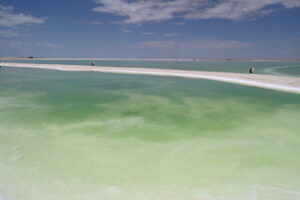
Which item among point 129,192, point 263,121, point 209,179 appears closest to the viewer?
point 129,192

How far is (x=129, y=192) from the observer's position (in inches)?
175

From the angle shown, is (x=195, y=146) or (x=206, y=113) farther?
(x=206, y=113)

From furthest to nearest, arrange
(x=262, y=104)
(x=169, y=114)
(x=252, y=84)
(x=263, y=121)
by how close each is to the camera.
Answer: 1. (x=252, y=84)
2. (x=262, y=104)
3. (x=169, y=114)
4. (x=263, y=121)

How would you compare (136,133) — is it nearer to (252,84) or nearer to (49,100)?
(49,100)

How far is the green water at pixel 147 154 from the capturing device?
14.7 ft

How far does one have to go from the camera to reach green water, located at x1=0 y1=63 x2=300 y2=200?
4492mm

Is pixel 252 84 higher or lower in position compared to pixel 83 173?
higher

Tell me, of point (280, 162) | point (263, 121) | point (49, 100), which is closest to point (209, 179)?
point (280, 162)

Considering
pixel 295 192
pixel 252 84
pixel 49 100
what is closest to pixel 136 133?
pixel 295 192

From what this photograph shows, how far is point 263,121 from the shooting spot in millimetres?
9711

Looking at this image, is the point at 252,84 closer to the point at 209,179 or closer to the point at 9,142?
the point at 209,179

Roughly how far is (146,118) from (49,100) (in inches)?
291

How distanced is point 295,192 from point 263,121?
18.7 feet

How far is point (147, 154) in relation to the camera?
620 centimetres
